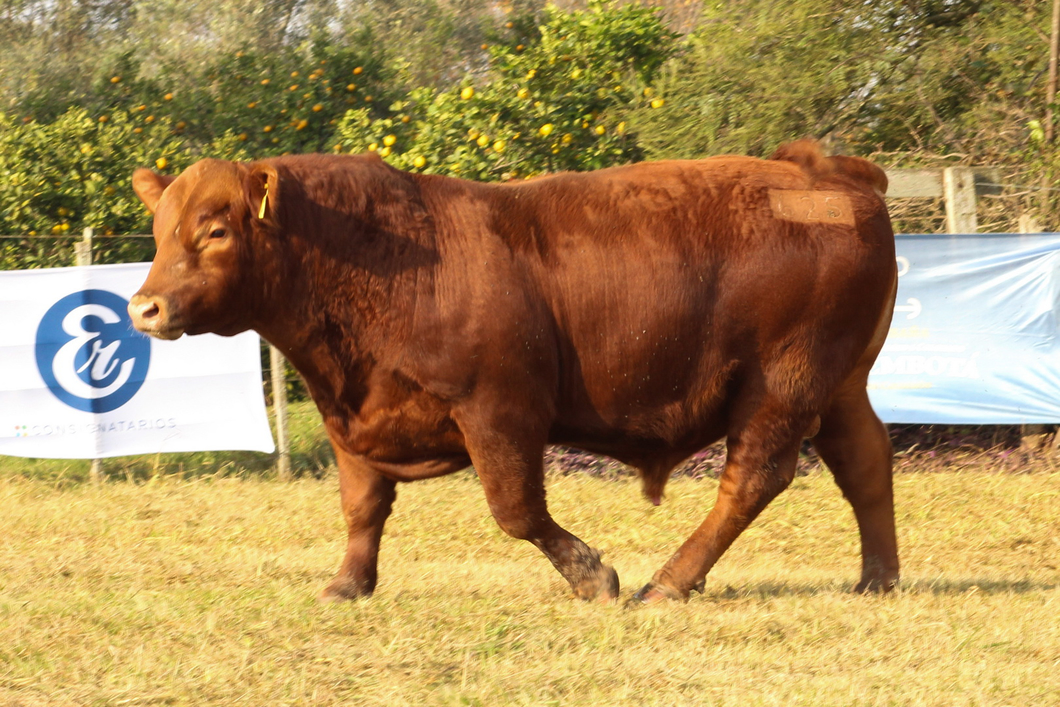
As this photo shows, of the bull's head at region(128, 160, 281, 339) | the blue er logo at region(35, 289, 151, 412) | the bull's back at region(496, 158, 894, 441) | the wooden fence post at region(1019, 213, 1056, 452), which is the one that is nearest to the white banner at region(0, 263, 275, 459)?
the blue er logo at region(35, 289, 151, 412)

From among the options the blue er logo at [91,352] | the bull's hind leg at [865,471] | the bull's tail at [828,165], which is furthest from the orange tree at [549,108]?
the bull's hind leg at [865,471]

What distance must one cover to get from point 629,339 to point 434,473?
0.89 meters

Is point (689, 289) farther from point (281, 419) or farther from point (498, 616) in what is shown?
point (281, 419)

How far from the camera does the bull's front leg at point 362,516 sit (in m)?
5.02

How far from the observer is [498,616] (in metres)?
4.51

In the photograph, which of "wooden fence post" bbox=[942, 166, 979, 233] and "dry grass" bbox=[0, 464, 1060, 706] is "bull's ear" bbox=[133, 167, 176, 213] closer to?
"dry grass" bbox=[0, 464, 1060, 706]

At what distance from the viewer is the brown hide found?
452cm

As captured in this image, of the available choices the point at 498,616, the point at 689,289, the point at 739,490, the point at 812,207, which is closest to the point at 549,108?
the point at 812,207

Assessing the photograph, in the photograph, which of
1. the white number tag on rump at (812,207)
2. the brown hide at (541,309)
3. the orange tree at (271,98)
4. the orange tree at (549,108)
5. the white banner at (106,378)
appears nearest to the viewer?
the brown hide at (541,309)

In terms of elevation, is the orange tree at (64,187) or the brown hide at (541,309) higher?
the orange tree at (64,187)

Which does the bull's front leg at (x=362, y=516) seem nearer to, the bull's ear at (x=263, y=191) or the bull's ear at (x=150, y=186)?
the bull's ear at (x=263, y=191)

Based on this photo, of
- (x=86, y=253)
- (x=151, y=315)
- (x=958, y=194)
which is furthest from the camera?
(x=958, y=194)

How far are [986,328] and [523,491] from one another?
4.82 metres

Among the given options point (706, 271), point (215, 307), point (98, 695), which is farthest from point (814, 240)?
point (98, 695)
